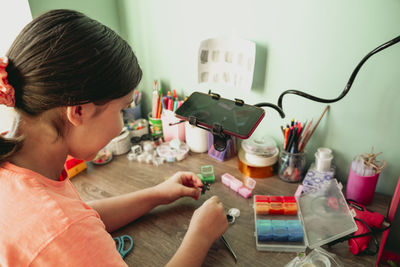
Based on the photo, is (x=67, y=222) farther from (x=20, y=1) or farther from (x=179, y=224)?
(x=20, y=1)

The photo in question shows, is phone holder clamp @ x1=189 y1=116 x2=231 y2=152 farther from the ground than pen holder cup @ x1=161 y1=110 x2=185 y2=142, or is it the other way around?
phone holder clamp @ x1=189 y1=116 x2=231 y2=152

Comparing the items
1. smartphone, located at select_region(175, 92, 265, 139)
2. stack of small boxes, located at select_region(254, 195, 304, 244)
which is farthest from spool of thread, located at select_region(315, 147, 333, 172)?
smartphone, located at select_region(175, 92, 265, 139)

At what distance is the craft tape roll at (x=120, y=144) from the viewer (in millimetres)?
1069

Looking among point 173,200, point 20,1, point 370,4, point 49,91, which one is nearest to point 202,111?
point 173,200

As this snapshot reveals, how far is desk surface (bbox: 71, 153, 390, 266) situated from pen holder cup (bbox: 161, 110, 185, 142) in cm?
12

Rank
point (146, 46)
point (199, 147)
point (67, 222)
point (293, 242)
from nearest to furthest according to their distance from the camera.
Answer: point (67, 222) < point (293, 242) < point (199, 147) < point (146, 46)

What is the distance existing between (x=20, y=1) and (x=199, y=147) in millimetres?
804

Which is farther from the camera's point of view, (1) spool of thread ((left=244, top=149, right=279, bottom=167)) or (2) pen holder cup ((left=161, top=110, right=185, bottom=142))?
(2) pen holder cup ((left=161, top=110, right=185, bottom=142))

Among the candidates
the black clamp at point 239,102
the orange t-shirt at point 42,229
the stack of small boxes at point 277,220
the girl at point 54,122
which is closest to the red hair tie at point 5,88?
the girl at point 54,122

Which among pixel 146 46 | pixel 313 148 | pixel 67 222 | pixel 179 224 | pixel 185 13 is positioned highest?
pixel 185 13

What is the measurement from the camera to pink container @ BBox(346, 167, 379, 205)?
2.54 ft

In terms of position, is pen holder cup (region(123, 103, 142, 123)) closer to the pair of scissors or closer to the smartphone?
Answer: the smartphone

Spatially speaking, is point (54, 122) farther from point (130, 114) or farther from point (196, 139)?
point (130, 114)

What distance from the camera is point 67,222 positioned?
0.48 m
